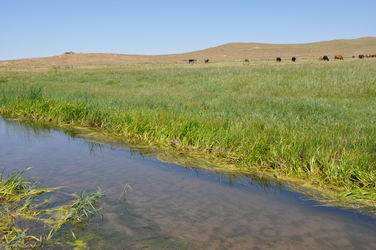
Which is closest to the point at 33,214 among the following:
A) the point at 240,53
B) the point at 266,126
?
the point at 266,126

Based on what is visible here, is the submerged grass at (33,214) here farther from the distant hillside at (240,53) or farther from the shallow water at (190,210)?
the distant hillside at (240,53)

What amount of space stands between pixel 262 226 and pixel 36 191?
4130mm

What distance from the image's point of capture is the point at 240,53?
121m

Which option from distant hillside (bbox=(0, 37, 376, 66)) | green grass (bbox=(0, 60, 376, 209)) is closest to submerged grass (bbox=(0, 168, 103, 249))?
green grass (bbox=(0, 60, 376, 209))

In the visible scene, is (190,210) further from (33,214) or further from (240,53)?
(240,53)

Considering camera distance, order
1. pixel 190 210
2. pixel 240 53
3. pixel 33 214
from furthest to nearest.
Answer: pixel 240 53 → pixel 190 210 → pixel 33 214

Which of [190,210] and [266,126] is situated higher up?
[266,126]

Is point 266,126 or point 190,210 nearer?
point 190,210

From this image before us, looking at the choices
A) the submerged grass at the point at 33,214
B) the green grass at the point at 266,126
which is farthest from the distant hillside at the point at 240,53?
the submerged grass at the point at 33,214

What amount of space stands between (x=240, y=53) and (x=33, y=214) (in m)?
117

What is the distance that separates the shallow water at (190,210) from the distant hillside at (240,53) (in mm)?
89536

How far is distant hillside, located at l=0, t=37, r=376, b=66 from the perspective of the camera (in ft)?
339

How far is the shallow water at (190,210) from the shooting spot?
6.22m

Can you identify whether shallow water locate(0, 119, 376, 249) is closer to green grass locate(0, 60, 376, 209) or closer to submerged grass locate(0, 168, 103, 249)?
submerged grass locate(0, 168, 103, 249)
